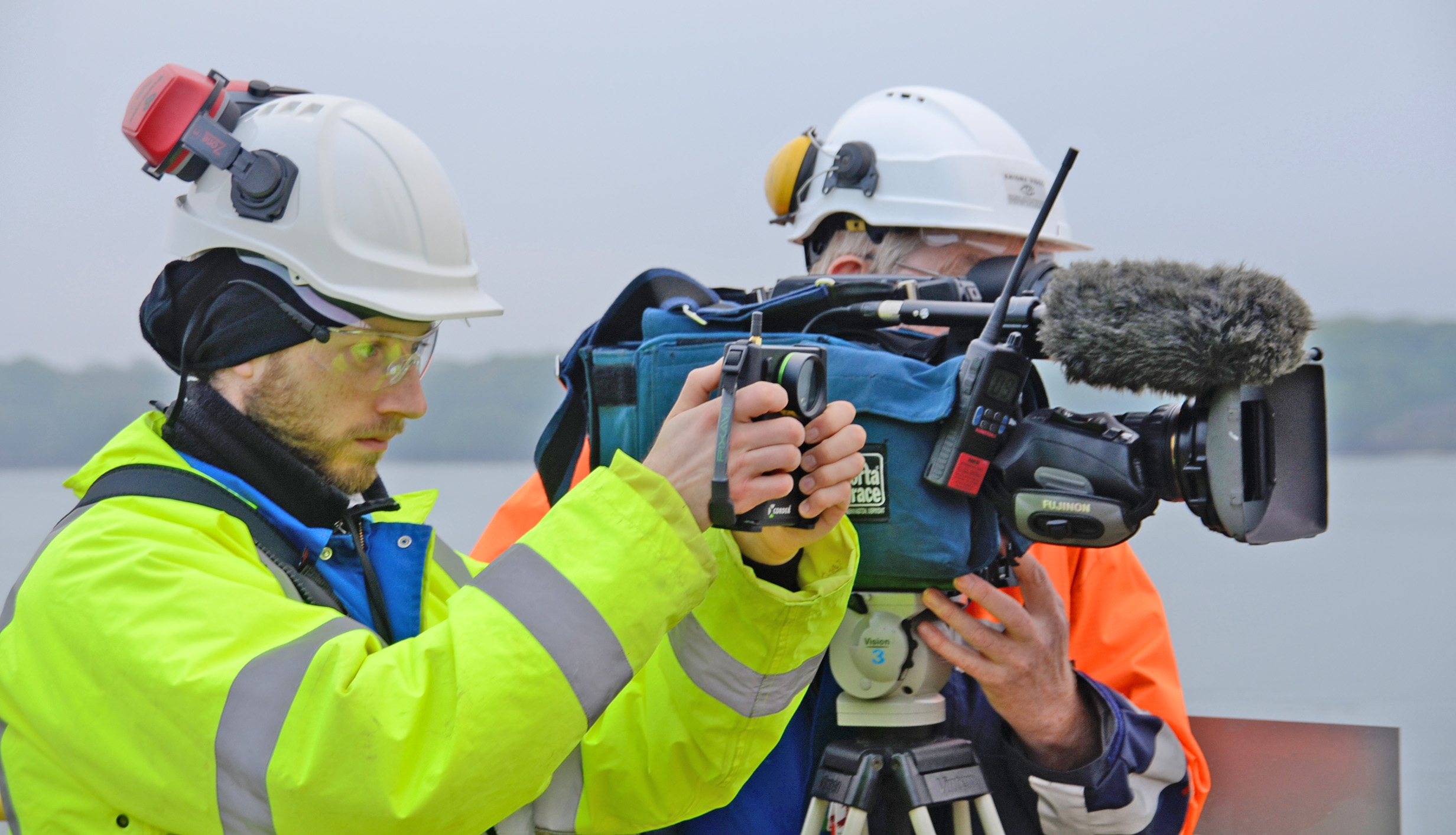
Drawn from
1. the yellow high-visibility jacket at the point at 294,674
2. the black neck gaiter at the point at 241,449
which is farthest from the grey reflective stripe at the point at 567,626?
the black neck gaiter at the point at 241,449

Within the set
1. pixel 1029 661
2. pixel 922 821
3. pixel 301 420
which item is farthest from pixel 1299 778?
pixel 301 420

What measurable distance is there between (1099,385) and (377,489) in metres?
0.87

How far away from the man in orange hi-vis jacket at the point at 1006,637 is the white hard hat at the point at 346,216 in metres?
0.47

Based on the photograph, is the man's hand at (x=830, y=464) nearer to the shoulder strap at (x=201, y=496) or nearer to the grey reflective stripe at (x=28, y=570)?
the shoulder strap at (x=201, y=496)

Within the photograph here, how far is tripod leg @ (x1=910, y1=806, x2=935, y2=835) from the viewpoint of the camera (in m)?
1.45

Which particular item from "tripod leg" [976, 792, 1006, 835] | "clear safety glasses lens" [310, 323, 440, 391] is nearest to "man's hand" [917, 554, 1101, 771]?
"tripod leg" [976, 792, 1006, 835]

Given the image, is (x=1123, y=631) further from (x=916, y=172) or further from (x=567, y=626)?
(x=567, y=626)

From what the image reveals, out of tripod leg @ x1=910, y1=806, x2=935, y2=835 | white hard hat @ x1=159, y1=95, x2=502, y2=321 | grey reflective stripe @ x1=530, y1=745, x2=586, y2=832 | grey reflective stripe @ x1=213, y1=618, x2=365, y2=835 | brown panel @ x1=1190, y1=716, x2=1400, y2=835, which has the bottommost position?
brown panel @ x1=1190, y1=716, x2=1400, y2=835

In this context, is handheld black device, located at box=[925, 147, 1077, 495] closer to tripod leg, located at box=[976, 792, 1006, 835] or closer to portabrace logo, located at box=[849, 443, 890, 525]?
portabrace logo, located at box=[849, 443, 890, 525]

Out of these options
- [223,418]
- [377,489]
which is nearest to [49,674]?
[223,418]

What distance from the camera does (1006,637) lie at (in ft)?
5.02

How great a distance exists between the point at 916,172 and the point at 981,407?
1.03 metres

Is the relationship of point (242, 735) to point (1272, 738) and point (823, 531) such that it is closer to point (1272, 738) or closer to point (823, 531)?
point (823, 531)

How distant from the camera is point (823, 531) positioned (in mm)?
1246
